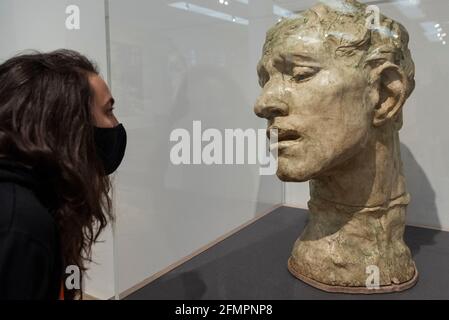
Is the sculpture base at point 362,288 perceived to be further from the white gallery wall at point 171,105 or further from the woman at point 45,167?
the woman at point 45,167

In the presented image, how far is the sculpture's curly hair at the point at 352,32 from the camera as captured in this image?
4.48 ft

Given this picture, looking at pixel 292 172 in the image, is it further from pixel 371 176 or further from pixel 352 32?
pixel 352 32

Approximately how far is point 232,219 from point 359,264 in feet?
3.39

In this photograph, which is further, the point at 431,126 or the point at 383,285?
the point at 431,126

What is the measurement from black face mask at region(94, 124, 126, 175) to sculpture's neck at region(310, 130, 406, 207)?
31.6 inches

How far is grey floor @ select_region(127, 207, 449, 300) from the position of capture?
1.55 m

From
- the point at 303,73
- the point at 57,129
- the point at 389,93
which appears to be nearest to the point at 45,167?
the point at 57,129

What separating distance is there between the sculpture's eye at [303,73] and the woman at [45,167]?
2.12 feet

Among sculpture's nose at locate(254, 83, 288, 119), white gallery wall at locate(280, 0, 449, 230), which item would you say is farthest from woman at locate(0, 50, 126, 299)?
white gallery wall at locate(280, 0, 449, 230)

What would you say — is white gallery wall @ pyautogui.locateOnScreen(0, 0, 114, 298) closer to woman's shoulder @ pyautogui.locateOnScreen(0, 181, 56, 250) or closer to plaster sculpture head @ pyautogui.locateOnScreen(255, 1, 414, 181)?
plaster sculpture head @ pyautogui.locateOnScreen(255, 1, 414, 181)
